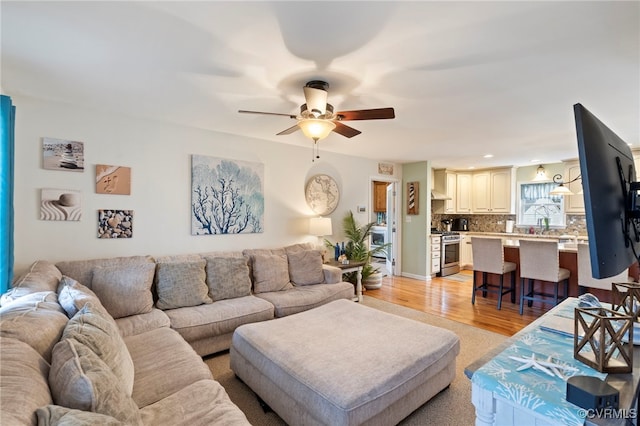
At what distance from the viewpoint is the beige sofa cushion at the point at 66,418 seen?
85cm

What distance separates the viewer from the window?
6.22 metres

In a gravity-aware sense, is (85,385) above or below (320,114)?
below

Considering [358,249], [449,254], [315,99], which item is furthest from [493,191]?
[315,99]

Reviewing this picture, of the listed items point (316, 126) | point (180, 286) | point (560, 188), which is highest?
point (316, 126)

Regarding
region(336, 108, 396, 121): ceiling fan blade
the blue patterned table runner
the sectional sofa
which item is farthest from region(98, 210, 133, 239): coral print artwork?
the blue patterned table runner

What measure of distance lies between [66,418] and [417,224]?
235 inches

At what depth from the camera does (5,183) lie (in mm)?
2182

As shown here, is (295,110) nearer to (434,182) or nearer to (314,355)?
(314,355)

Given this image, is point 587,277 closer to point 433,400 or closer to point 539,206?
point 433,400

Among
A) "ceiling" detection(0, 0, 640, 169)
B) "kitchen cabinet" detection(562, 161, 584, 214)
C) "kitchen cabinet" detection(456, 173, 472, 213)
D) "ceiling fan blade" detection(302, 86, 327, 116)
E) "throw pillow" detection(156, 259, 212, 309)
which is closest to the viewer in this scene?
"ceiling" detection(0, 0, 640, 169)

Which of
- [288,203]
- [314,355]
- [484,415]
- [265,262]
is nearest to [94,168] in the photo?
[265,262]

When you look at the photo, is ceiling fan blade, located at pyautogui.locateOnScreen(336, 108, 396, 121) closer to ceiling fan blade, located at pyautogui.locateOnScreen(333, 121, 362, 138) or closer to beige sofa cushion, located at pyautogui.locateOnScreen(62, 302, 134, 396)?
ceiling fan blade, located at pyautogui.locateOnScreen(333, 121, 362, 138)

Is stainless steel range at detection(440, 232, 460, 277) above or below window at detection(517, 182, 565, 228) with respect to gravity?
below

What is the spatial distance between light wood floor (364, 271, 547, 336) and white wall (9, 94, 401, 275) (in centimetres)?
192
